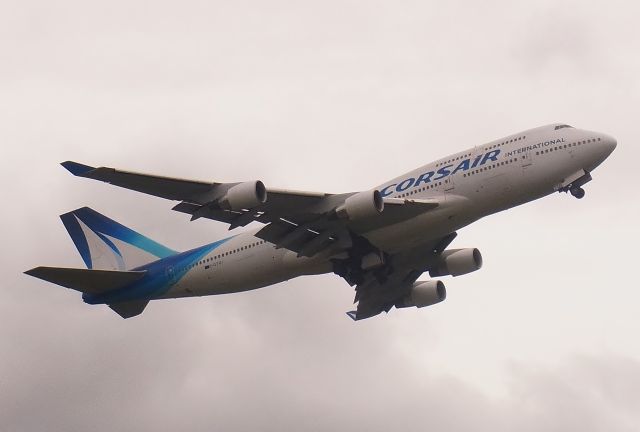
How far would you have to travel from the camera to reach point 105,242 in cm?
5566

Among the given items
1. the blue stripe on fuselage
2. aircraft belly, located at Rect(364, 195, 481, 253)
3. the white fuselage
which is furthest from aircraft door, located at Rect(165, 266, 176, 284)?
aircraft belly, located at Rect(364, 195, 481, 253)

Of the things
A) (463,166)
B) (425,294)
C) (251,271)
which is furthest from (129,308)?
(463,166)

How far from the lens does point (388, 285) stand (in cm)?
5397

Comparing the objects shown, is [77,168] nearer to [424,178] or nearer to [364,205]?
[364,205]

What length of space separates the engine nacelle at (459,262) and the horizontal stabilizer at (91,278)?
45.0 ft

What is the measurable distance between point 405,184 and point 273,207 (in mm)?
5786

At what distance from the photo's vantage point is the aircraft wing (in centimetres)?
4188

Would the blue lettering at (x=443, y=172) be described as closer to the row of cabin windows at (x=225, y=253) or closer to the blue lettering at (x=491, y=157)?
the blue lettering at (x=491, y=157)

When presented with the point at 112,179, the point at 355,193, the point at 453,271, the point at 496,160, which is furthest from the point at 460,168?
the point at 112,179

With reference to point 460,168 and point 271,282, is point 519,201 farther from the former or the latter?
point 271,282

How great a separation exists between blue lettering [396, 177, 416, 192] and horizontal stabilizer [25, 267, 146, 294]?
42.1 feet

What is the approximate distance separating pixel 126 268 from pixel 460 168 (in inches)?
704

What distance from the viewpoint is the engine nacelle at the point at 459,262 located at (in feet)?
169

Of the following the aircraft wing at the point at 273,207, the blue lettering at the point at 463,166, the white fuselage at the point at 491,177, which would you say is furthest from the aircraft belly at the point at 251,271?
the blue lettering at the point at 463,166
